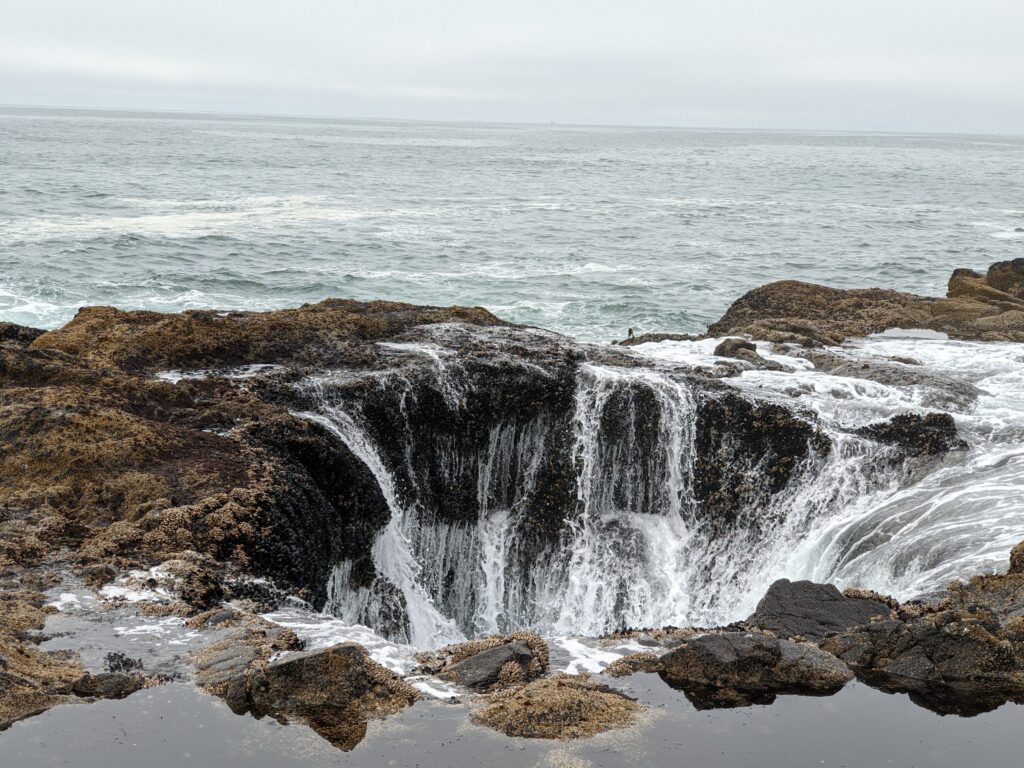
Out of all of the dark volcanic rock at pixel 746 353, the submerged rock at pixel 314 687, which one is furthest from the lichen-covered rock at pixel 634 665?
the dark volcanic rock at pixel 746 353

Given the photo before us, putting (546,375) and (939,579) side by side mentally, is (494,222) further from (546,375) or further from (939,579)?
(939,579)

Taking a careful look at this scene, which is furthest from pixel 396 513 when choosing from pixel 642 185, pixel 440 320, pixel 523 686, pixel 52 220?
pixel 642 185

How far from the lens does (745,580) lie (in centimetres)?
1761

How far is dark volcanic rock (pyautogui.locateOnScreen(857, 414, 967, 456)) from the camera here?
18.2 meters

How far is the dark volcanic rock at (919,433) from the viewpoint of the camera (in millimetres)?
18156

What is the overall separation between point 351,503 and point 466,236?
42689 mm

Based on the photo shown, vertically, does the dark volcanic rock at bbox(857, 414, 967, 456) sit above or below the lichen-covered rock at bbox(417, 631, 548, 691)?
above

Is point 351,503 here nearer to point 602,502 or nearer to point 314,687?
point 602,502

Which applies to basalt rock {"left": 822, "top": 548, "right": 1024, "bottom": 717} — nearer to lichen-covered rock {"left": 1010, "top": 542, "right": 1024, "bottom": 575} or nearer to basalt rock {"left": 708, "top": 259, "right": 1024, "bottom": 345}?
lichen-covered rock {"left": 1010, "top": 542, "right": 1024, "bottom": 575}

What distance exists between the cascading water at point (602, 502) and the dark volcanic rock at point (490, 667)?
5760mm

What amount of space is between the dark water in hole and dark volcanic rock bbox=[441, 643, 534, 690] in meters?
0.63

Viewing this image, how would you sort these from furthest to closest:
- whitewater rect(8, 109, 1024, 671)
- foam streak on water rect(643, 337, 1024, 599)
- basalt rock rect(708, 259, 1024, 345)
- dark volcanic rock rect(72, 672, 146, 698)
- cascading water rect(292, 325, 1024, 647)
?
basalt rock rect(708, 259, 1024, 345), cascading water rect(292, 325, 1024, 647), whitewater rect(8, 109, 1024, 671), foam streak on water rect(643, 337, 1024, 599), dark volcanic rock rect(72, 672, 146, 698)

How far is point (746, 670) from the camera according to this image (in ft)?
35.6

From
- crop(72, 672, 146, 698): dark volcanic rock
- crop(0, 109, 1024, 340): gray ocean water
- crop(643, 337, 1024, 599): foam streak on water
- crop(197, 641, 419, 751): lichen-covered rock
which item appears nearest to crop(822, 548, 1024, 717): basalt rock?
crop(643, 337, 1024, 599): foam streak on water
